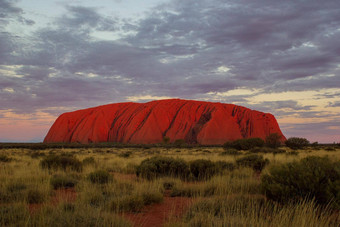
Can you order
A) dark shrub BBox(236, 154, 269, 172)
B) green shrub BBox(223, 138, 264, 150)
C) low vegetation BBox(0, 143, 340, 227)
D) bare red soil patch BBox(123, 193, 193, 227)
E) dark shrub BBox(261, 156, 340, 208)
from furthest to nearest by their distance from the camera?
green shrub BBox(223, 138, 264, 150), dark shrub BBox(236, 154, 269, 172), dark shrub BBox(261, 156, 340, 208), bare red soil patch BBox(123, 193, 193, 227), low vegetation BBox(0, 143, 340, 227)

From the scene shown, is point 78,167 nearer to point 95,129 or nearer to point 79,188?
point 79,188

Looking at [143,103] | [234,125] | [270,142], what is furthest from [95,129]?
[270,142]

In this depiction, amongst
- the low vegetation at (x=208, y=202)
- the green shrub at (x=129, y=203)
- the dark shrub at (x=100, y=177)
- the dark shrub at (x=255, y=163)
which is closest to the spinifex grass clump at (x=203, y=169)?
the low vegetation at (x=208, y=202)

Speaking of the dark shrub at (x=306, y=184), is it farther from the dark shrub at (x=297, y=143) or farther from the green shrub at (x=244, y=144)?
the dark shrub at (x=297, y=143)


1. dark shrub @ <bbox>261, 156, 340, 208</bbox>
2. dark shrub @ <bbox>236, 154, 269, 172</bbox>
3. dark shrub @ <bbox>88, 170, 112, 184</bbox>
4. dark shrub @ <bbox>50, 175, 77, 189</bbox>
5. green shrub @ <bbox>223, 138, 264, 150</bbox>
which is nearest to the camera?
dark shrub @ <bbox>261, 156, 340, 208</bbox>

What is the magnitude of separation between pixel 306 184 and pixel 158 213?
282 centimetres

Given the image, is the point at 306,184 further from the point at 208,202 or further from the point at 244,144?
the point at 244,144

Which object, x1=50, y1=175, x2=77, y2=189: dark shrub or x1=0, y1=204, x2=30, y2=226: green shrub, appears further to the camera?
x1=50, y1=175, x2=77, y2=189: dark shrub

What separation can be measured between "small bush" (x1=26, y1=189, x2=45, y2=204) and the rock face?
5400cm

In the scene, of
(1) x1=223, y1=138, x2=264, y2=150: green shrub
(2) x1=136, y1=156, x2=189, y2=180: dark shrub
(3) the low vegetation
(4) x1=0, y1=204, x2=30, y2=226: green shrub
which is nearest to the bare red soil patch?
(3) the low vegetation

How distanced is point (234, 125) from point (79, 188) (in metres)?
60.0

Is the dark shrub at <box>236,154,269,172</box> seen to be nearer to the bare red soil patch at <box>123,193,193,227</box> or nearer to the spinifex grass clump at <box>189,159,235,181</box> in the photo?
the spinifex grass clump at <box>189,159,235,181</box>

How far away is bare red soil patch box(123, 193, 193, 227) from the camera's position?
423cm

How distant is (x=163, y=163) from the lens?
10000 millimetres
